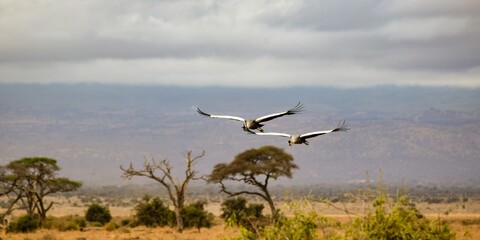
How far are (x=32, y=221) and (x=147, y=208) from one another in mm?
7932

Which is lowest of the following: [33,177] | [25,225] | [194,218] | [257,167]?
[194,218]

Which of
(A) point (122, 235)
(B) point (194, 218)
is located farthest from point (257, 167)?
(A) point (122, 235)

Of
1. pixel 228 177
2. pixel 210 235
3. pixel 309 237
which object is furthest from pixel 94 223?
pixel 309 237

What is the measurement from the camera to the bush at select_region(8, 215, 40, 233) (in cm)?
4738

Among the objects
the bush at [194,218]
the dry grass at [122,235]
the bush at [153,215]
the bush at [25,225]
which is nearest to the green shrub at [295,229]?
the dry grass at [122,235]

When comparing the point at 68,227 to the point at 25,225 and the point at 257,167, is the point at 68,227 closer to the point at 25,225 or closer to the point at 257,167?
the point at 25,225

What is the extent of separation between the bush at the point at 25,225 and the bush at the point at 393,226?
35.6m

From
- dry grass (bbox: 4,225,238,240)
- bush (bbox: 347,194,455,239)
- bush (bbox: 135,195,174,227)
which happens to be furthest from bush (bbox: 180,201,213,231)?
bush (bbox: 347,194,455,239)

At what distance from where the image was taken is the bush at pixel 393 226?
14.9 meters

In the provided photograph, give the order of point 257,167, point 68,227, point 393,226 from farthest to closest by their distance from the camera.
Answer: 1. point 257,167
2. point 68,227
3. point 393,226

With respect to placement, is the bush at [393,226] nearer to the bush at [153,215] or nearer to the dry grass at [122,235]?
the dry grass at [122,235]

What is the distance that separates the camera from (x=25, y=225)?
1882 inches

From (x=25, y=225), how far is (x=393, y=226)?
36.6m

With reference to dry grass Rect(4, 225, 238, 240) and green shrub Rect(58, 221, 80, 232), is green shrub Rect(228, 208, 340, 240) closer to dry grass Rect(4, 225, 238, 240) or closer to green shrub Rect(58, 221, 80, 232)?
dry grass Rect(4, 225, 238, 240)
